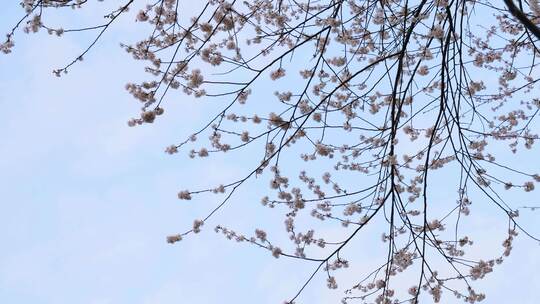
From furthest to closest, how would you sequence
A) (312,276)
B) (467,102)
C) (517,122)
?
(517,122) < (467,102) < (312,276)

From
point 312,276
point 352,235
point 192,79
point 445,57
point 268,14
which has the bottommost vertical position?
point 312,276

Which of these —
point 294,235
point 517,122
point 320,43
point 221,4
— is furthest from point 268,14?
point 517,122

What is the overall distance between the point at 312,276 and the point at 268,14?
2.45 m

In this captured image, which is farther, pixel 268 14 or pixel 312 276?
pixel 268 14

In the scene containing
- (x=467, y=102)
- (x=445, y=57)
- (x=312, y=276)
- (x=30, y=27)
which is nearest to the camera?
(x=30, y=27)

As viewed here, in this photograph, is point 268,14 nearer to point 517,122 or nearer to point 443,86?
point 443,86

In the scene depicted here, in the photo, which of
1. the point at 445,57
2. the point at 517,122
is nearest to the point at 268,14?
the point at 445,57

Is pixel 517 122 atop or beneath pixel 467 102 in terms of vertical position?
atop

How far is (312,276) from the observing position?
4668 mm

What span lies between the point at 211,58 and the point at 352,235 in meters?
1.98

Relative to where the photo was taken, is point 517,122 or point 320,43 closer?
point 320,43

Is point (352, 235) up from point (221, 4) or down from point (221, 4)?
down

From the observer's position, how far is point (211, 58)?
505 centimetres

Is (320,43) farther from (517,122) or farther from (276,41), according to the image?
(517,122)
